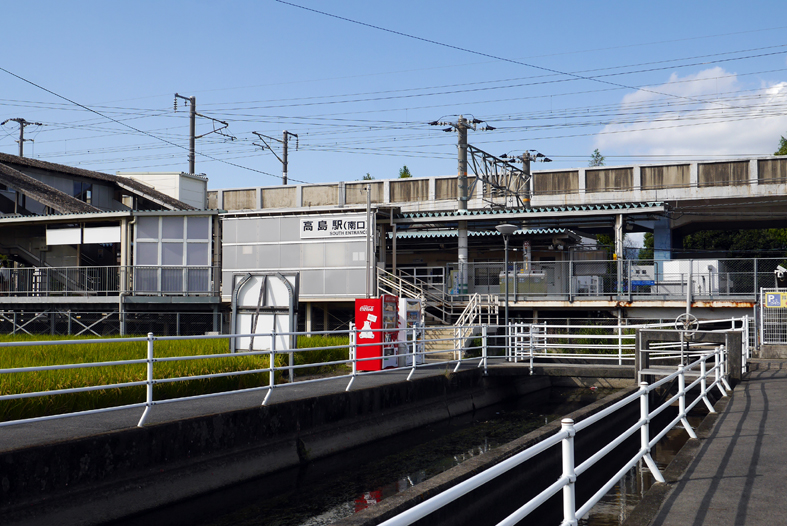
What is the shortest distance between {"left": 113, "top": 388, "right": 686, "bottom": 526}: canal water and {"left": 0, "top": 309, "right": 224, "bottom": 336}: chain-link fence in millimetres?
14274

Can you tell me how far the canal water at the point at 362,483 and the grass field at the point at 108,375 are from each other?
1983 mm

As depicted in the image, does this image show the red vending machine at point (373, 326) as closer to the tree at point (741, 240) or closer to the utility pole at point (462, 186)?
the utility pole at point (462, 186)

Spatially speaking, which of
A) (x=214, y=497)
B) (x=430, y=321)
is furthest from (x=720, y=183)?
(x=214, y=497)

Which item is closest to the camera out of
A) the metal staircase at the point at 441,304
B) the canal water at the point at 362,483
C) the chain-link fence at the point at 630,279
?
the canal water at the point at 362,483

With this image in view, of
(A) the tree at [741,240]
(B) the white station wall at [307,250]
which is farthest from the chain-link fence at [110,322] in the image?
(A) the tree at [741,240]

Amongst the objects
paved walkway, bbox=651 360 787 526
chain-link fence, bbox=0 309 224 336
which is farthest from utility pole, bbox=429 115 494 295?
paved walkway, bbox=651 360 787 526

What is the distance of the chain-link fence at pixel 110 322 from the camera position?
27.2m

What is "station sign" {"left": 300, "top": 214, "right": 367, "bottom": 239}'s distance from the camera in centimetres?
2544

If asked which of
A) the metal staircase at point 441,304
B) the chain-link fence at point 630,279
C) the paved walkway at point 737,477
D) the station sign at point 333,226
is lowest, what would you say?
the paved walkway at point 737,477

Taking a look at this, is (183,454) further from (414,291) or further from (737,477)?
(414,291)

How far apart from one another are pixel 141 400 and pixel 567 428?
8.05 m

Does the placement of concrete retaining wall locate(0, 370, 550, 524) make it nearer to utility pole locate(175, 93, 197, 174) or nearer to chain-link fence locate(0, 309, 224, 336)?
chain-link fence locate(0, 309, 224, 336)

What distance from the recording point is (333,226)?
2577 centimetres

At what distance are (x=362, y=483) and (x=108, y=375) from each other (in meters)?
4.24
